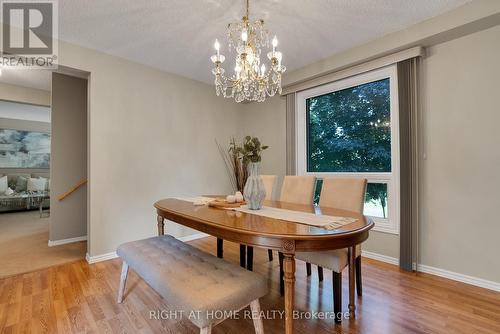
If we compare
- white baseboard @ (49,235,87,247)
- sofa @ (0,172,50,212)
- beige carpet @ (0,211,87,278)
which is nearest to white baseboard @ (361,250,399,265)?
beige carpet @ (0,211,87,278)

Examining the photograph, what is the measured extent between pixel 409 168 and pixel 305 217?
163 cm

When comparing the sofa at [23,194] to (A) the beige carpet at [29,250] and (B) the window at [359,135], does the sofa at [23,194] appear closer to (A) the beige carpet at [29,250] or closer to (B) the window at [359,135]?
(A) the beige carpet at [29,250]

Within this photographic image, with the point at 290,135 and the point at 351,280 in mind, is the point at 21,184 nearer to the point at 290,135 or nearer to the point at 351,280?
the point at 290,135

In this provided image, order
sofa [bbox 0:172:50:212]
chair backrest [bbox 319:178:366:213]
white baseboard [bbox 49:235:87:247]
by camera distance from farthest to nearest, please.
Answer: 1. sofa [bbox 0:172:50:212]
2. white baseboard [bbox 49:235:87:247]
3. chair backrest [bbox 319:178:366:213]

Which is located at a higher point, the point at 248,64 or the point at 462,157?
the point at 248,64

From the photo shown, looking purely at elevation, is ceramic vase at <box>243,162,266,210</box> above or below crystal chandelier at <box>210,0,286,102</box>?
below

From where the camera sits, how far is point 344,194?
2.17 m

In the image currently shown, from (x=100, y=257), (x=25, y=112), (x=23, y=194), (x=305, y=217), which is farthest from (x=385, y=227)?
(x=25, y=112)

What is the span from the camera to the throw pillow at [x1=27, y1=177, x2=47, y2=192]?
6.14 m

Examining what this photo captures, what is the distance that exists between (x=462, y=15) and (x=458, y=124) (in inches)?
38.7

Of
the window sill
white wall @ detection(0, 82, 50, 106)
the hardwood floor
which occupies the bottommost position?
the hardwood floor

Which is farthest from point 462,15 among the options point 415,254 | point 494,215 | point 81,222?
point 81,222

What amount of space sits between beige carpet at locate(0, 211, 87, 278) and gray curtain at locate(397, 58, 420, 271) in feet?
12.6

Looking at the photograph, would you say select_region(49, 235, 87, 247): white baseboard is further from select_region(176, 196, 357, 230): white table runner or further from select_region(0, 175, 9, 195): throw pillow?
select_region(0, 175, 9, 195): throw pillow
